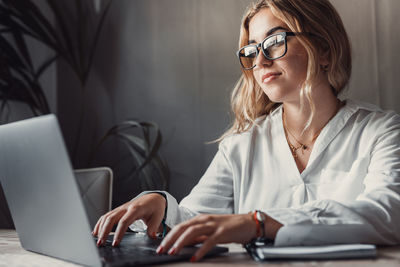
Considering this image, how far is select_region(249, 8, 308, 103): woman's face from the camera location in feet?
5.41

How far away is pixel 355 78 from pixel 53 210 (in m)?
1.56

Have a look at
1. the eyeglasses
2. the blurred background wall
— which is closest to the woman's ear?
the eyeglasses

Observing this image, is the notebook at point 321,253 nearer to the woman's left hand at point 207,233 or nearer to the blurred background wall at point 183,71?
the woman's left hand at point 207,233

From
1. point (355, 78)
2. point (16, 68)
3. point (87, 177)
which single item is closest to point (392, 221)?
point (355, 78)

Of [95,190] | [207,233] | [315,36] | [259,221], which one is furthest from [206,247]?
[95,190]

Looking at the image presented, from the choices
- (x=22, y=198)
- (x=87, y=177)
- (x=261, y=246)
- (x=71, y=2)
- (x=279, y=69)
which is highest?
(x=71, y=2)

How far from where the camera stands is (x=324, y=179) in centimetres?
158

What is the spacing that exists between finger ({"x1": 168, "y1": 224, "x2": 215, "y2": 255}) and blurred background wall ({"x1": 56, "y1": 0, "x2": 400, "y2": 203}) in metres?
1.35

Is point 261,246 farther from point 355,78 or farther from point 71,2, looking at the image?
point 71,2

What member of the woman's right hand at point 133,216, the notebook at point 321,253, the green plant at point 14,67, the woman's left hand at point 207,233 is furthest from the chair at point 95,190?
the notebook at point 321,253

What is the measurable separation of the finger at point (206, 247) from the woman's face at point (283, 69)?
858mm

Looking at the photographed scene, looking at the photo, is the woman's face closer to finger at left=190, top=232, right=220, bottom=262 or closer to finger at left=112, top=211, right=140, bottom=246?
finger at left=112, top=211, right=140, bottom=246

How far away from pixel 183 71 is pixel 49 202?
1808 millimetres

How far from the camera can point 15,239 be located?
4.69ft
